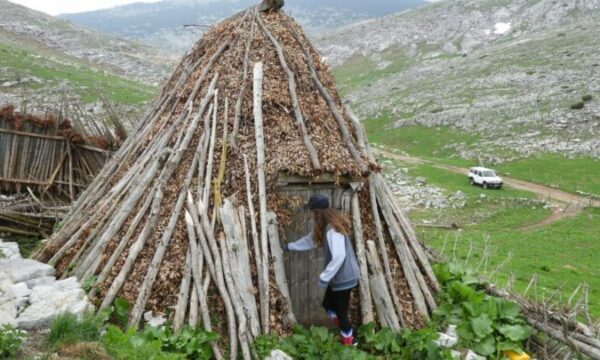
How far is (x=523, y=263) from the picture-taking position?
1680 centimetres

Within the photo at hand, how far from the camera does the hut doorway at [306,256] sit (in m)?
7.03

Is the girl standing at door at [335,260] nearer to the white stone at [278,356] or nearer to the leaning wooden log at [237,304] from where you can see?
the white stone at [278,356]

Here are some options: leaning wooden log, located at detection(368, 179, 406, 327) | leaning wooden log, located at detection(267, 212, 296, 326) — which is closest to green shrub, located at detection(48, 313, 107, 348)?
leaning wooden log, located at detection(267, 212, 296, 326)

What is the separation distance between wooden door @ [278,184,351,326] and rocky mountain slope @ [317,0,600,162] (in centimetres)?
3080

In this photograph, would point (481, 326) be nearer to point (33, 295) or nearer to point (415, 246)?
point (415, 246)

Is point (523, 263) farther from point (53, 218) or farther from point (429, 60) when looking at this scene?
point (429, 60)

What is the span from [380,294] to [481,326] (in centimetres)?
136

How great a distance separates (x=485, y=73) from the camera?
5916 cm

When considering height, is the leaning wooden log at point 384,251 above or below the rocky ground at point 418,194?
above

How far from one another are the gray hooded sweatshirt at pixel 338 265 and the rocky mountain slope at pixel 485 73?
31.8 m

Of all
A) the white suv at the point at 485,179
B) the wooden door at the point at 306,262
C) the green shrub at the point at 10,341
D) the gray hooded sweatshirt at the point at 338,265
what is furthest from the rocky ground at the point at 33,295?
the white suv at the point at 485,179

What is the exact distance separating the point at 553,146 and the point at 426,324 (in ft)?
109

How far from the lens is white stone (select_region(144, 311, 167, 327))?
6059 millimetres

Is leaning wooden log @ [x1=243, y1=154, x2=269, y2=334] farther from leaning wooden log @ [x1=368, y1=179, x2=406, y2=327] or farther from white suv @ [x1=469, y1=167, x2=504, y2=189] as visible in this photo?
white suv @ [x1=469, y1=167, x2=504, y2=189]
